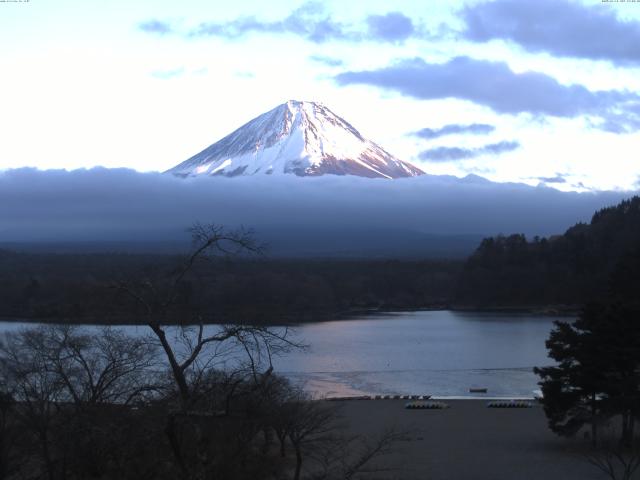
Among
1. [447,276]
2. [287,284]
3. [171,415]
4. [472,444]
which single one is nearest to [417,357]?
[472,444]

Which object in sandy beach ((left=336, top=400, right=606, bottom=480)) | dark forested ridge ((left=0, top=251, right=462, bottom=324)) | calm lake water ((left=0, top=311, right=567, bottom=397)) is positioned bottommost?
calm lake water ((left=0, top=311, right=567, bottom=397))

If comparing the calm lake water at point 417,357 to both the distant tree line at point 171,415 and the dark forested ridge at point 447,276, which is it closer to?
the dark forested ridge at point 447,276

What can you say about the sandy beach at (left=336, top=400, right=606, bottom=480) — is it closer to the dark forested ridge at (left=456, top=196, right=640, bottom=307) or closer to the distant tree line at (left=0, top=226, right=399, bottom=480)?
the distant tree line at (left=0, top=226, right=399, bottom=480)

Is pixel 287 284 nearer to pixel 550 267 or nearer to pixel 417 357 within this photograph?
pixel 550 267

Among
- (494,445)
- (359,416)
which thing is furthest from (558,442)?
(359,416)

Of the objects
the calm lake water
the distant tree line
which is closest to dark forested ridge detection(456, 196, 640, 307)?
the calm lake water
